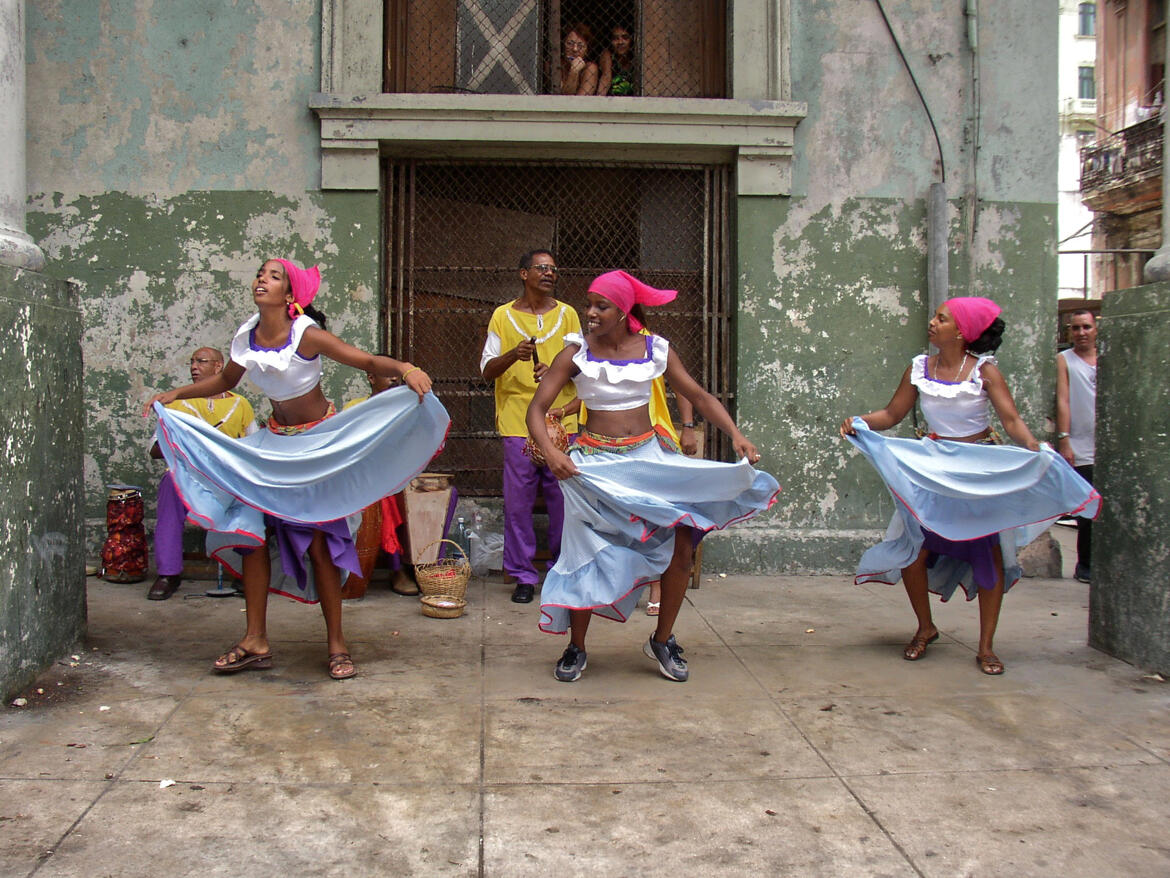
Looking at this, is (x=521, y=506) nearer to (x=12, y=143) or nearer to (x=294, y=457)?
(x=294, y=457)

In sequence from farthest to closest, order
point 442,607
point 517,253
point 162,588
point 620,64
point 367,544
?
point 620,64 < point 517,253 < point 367,544 < point 162,588 < point 442,607

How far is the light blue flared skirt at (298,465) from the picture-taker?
4.59m

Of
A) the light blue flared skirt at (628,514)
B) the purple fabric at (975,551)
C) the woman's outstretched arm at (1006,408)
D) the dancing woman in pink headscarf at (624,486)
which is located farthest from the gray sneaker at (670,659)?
the woman's outstretched arm at (1006,408)

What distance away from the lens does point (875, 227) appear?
23.8 ft

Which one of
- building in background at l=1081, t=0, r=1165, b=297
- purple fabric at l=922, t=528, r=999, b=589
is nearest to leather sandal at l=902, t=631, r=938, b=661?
purple fabric at l=922, t=528, r=999, b=589

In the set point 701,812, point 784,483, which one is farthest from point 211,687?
point 784,483

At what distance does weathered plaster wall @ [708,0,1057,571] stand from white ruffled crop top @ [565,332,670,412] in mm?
2529

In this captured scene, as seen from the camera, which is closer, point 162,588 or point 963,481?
point 963,481

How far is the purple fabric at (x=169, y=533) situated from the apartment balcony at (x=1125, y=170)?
21.5 meters

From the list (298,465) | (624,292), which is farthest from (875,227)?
(298,465)

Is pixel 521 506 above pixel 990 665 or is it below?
above

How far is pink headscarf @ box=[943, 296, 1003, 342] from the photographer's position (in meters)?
5.03

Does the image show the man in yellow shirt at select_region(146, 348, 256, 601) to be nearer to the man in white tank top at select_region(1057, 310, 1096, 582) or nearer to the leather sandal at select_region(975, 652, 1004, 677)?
the leather sandal at select_region(975, 652, 1004, 677)

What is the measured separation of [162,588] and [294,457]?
7.03ft
